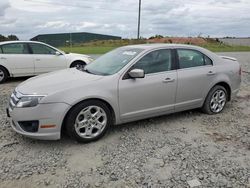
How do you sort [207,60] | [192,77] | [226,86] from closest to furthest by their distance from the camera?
[192,77] < [207,60] < [226,86]

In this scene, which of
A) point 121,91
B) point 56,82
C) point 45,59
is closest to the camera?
point 56,82

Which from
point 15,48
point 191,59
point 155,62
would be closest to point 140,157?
point 155,62

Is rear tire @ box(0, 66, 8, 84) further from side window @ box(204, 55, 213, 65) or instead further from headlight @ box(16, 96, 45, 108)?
side window @ box(204, 55, 213, 65)

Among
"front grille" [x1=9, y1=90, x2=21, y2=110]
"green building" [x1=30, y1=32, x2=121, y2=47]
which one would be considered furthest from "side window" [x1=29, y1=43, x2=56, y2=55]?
"green building" [x1=30, y1=32, x2=121, y2=47]

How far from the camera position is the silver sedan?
14.0 ft

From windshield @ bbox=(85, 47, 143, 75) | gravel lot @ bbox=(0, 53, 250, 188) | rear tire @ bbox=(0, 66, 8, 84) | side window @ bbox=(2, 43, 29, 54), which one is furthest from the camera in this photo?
side window @ bbox=(2, 43, 29, 54)

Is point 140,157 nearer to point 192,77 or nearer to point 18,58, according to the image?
point 192,77

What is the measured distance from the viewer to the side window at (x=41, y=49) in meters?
9.98

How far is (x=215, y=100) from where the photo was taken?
A: 6043 mm

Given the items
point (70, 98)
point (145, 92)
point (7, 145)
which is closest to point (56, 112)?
point (70, 98)

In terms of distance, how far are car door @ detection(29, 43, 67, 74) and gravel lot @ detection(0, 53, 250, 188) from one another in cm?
482

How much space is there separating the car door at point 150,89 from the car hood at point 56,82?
22.0 inches

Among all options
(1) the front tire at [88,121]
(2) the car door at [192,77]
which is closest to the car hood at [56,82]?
(1) the front tire at [88,121]

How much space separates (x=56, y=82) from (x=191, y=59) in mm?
2627
